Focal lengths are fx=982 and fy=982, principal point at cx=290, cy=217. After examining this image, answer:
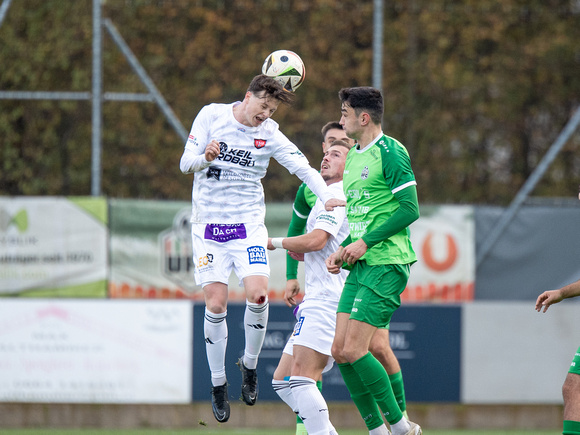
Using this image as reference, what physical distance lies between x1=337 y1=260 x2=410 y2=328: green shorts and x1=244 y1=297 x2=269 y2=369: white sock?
0.74 meters

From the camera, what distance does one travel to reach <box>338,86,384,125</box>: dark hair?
6703 millimetres

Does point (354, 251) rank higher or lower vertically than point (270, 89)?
lower

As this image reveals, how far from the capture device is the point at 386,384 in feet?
21.7

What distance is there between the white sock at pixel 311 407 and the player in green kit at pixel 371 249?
27 cm

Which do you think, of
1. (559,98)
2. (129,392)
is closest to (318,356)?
(129,392)

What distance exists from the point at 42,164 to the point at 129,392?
3.15 metres

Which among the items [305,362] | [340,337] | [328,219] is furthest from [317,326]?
[328,219]

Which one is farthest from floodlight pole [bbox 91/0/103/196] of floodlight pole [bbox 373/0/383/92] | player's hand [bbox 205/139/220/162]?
player's hand [bbox 205/139/220/162]

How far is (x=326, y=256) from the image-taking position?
24.0 feet

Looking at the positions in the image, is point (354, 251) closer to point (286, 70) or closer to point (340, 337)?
point (340, 337)

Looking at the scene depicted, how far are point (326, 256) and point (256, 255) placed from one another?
0.55 metres

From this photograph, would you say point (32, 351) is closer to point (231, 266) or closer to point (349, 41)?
point (231, 266)

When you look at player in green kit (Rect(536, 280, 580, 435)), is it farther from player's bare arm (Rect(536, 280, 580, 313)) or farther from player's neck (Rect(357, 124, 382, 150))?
player's neck (Rect(357, 124, 382, 150))

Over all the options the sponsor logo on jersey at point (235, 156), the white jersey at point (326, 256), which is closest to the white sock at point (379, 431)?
the white jersey at point (326, 256)
